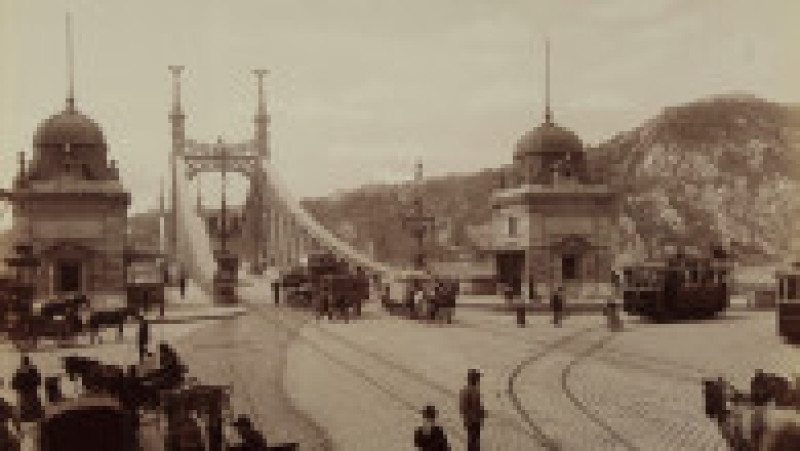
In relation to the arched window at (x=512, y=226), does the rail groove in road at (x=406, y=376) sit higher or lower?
lower

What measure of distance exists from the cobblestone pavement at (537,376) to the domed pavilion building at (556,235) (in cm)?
1260

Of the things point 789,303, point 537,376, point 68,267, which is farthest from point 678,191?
point 537,376

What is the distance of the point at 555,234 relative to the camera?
49656 mm

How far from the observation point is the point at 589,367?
925 inches

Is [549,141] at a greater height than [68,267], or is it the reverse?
[549,141]

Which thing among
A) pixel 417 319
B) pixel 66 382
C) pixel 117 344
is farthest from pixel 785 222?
pixel 66 382

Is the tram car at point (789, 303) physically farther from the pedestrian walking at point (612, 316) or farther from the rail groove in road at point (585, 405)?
the pedestrian walking at point (612, 316)

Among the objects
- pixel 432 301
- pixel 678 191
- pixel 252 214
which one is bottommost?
pixel 432 301

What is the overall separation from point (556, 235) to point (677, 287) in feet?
44.9

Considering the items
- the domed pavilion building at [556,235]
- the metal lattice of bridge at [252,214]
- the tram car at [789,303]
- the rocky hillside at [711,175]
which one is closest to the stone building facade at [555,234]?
the domed pavilion building at [556,235]

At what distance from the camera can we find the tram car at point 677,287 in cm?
3606

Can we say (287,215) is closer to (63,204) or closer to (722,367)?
(63,204)

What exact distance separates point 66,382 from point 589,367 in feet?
37.6

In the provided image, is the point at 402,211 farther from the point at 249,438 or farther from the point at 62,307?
the point at 249,438
